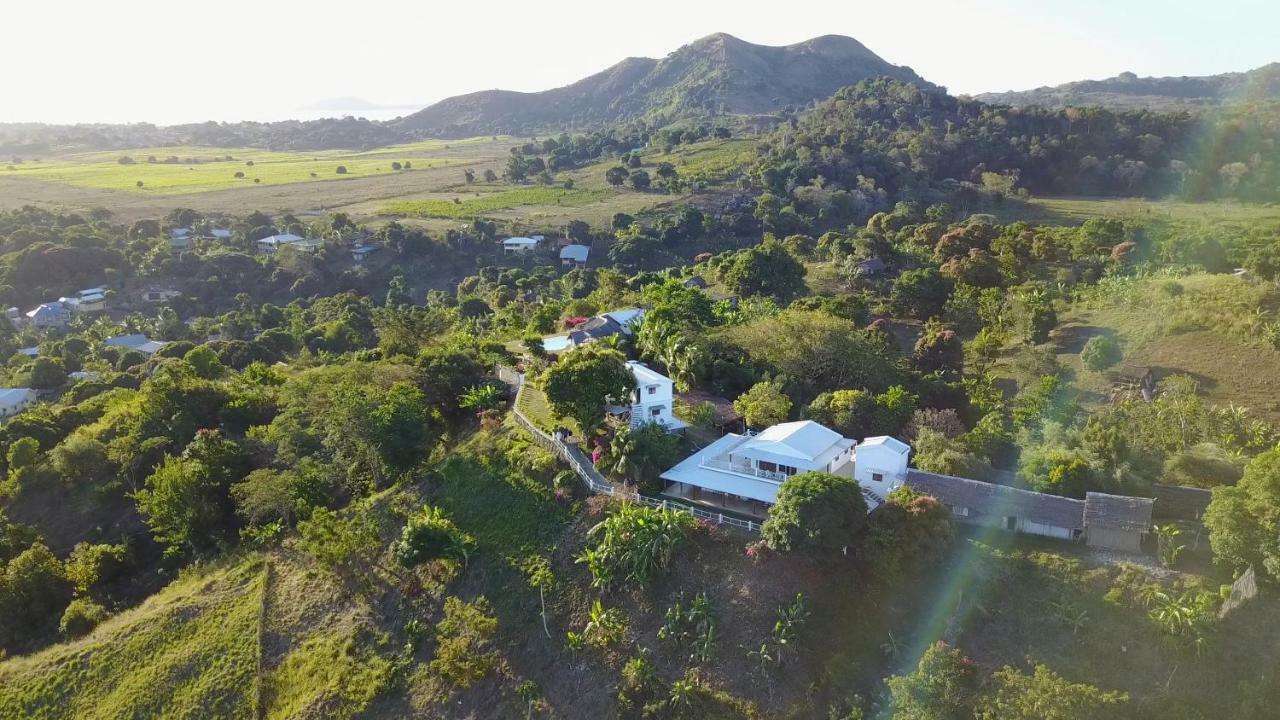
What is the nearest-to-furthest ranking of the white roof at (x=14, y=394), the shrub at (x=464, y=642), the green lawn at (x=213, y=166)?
1. the shrub at (x=464, y=642)
2. the white roof at (x=14, y=394)
3. the green lawn at (x=213, y=166)

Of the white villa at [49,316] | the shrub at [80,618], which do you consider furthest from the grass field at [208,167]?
the shrub at [80,618]

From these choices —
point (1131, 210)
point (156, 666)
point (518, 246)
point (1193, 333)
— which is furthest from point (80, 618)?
point (1131, 210)

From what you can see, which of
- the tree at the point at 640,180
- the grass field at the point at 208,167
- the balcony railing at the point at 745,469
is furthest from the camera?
the grass field at the point at 208,167

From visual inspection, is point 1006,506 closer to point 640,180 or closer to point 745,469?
point 745,469

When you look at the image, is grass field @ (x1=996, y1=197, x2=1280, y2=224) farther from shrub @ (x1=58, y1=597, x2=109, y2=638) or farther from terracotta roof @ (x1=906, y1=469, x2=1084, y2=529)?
shrub @ (x1=58, y1=597, x2=109, y2=638)

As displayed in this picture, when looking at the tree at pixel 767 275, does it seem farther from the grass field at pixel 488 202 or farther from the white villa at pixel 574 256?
the grass field at pixel 488 202

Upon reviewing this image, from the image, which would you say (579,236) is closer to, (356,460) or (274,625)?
(356,460)

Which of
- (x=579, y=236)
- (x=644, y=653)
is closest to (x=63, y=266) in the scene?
(x=579, y=236)
